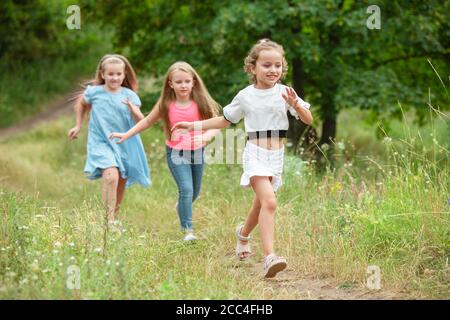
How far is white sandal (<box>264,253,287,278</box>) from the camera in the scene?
16.4ft

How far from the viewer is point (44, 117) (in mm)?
18688

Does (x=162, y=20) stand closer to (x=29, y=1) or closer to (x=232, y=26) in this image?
(x=232, y=26)

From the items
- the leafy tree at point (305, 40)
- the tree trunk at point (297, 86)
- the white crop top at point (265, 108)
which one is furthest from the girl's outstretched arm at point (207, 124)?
the tree trunk at point (297, 86)

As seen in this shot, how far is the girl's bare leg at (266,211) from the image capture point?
17.3ft

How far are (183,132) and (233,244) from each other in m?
1.11

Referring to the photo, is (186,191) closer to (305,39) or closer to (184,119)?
(184,119)

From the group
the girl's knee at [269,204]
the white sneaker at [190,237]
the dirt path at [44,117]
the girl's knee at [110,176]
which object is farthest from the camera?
the dirt path at [44,117]

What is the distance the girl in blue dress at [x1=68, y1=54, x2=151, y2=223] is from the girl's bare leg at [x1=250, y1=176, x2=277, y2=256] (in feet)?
6.22

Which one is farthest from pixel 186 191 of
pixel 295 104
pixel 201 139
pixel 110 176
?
pixel 295 104

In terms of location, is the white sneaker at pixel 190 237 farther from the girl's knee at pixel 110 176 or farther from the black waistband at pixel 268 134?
the black waistband at pixel 268 134

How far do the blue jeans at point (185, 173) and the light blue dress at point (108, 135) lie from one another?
571mm

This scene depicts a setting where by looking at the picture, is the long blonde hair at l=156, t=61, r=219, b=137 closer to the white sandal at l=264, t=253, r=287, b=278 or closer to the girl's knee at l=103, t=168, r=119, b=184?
the girl's knee at l=103, t=168, r=119, b=184

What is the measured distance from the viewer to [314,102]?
1229cm

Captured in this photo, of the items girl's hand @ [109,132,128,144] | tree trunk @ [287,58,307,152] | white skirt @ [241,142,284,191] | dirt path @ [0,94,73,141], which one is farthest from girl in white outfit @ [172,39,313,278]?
dirt path @ [0,94,73,141]
